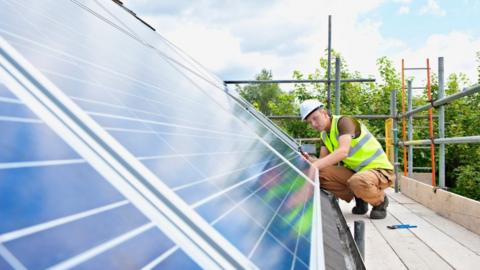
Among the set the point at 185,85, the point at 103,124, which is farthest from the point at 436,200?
the point at 103,124

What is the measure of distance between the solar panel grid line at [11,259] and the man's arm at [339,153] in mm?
3653

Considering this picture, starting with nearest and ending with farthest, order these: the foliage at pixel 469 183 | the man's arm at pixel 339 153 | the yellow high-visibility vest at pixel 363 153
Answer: the man's arm at pixel 339 153
the yellow high-visibility vest at pixel 363 153
the foliage at pixel 469 183

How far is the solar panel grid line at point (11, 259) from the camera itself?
373 millimetres

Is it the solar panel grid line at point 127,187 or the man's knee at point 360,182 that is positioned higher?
the solar panel grid line at point 127,187

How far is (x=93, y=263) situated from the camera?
436 mm

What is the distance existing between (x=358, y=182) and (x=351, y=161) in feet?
1.21

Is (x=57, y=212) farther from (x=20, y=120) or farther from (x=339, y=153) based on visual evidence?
(x=339, y=153)

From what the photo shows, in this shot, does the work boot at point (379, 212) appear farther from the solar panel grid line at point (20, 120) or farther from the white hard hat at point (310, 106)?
the solar panel grid line at point (20, 120)

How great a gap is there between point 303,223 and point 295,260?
379 mm

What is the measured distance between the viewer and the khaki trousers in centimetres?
428

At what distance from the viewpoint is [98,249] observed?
0.46 meters

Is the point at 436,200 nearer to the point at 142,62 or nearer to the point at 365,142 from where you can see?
the point at 365,142

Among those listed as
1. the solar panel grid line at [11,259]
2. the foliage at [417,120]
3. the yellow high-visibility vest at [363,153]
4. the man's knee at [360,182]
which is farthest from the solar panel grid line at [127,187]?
the foliage at [417,120]

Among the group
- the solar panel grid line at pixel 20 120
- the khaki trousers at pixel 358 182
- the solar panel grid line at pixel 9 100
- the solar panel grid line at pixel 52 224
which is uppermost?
the solar panel grid line at pixel 9 100
